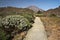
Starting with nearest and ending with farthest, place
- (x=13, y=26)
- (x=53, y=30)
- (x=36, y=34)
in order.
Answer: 1. (x=36, y=34)
2. (x=53, y=30)
3. (x=13, y=26)

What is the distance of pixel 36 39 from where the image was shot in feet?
32.7

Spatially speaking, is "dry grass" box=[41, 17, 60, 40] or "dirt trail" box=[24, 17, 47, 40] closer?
"dirt trail" box=[24, 17, 47, 40]

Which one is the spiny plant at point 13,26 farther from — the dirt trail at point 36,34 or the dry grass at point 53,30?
the dry grass at point 53,30

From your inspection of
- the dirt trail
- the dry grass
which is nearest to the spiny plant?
the dirt trail

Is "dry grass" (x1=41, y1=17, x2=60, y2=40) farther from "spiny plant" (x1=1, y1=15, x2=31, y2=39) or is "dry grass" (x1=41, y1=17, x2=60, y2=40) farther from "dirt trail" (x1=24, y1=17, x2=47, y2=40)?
"spiny plant" (x1=1, y1=15, x2=31, y2=39)

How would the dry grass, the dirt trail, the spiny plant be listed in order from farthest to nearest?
the spiny plant → the dry grass → the dirt trail

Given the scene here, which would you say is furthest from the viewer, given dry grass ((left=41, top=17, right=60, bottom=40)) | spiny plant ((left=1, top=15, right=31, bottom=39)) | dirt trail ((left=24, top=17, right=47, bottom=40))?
spiny plant ((left=1, top=15, right=31, bottom=39))

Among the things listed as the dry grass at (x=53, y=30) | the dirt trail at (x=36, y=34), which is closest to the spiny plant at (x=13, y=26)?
the dirt trail at (x=36, y=34)

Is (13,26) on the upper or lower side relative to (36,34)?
upper

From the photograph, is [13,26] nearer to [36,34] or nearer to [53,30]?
[36,34]

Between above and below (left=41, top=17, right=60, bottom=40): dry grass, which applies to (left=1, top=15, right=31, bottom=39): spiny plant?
above

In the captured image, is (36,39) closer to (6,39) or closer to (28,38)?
(28,38)

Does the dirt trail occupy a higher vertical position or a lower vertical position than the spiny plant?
lower

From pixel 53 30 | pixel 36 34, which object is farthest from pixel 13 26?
pixel 53 30
